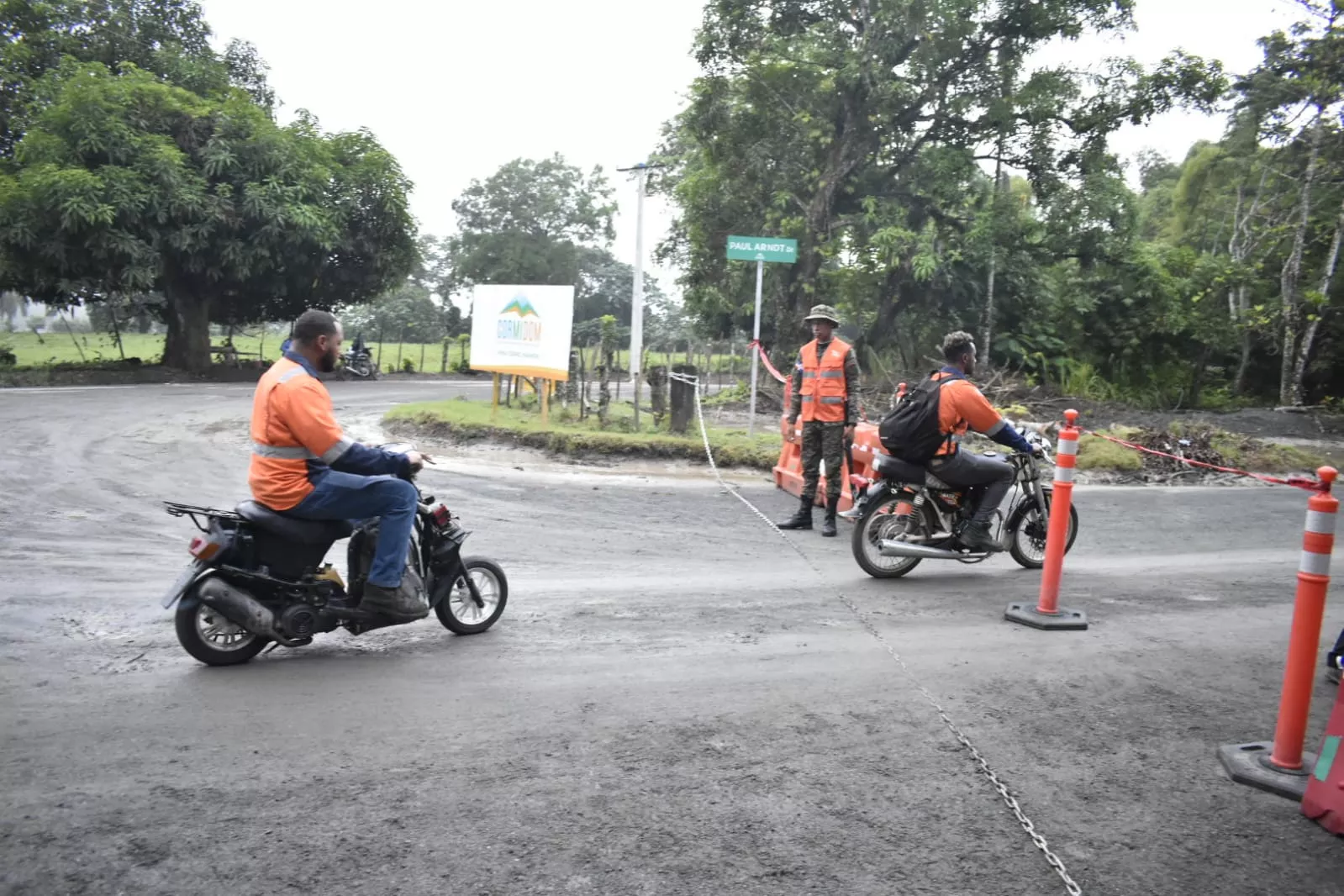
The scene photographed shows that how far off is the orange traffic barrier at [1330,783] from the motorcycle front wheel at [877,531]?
Result: 12.2ft

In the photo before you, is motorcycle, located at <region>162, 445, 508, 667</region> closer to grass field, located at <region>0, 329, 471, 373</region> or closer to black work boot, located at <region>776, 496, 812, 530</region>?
black work boot, located at <region>776, 496, 812, 530</region>

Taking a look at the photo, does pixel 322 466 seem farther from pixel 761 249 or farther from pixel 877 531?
pixel 761 249

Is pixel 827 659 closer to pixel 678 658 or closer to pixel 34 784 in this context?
pixel 678 658

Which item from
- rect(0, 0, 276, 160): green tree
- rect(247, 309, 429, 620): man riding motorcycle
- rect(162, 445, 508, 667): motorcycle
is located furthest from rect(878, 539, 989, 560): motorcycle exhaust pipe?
rect(0, 0, 276, 160): green tree

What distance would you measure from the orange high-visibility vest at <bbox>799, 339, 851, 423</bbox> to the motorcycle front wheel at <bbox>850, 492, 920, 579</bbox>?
5.61 feet

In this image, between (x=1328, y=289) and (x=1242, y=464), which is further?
(x=1328, y=289)

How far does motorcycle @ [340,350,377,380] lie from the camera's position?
2920cm

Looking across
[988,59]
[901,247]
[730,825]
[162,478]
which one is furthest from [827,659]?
[988,59]

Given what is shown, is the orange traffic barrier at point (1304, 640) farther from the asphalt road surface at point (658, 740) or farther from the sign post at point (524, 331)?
the sign post at point (524, 331)

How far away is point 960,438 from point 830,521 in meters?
2.05

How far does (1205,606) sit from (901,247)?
542 inches

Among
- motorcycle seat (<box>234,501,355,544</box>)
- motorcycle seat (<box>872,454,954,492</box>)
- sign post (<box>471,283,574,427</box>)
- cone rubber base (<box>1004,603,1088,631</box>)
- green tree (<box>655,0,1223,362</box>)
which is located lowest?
cone rubber base (<box>1004,603,1088,631</box>)

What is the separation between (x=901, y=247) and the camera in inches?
768

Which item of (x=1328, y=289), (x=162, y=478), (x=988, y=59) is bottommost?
(x=162, y=478)
